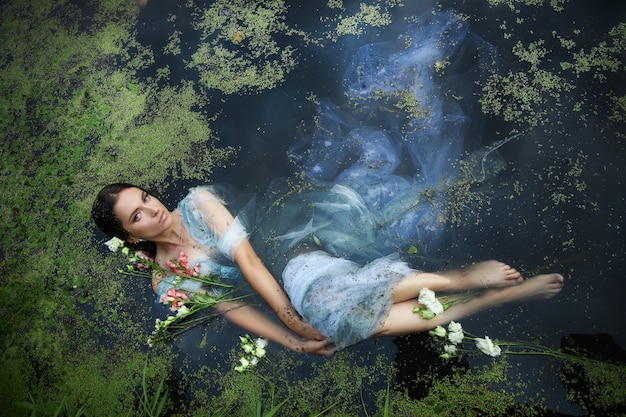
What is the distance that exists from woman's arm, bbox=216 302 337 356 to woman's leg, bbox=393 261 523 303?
365 mm

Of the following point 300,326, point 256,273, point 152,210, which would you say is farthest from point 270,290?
point 152,210

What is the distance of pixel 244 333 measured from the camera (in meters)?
2.23

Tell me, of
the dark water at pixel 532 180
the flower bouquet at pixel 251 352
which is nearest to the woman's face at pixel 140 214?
the dark water at pixel 532 180

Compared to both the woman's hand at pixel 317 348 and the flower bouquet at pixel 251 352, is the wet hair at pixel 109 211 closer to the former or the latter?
the flower bouquet at pixel 251 352

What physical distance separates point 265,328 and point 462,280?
0.81 meters

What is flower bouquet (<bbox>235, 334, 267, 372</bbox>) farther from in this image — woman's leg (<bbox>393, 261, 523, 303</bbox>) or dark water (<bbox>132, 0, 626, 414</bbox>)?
woman's leg (<bbox>393, 261, 523, 303</bbox>)

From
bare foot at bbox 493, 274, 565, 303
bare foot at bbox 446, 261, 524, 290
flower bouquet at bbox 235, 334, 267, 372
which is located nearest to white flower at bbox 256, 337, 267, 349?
flower bouquet at bbox 235, 334, 267, 372

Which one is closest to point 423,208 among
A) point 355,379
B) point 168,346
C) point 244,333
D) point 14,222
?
point 355,379

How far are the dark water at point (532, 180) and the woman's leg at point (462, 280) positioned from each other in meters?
0.04

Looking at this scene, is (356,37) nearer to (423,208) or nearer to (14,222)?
(423,208)

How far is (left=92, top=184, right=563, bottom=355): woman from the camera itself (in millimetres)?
2053

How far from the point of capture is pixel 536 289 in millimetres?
2025

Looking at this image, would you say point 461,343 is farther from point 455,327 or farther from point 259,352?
point 259,352

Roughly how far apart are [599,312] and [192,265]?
159 cm
